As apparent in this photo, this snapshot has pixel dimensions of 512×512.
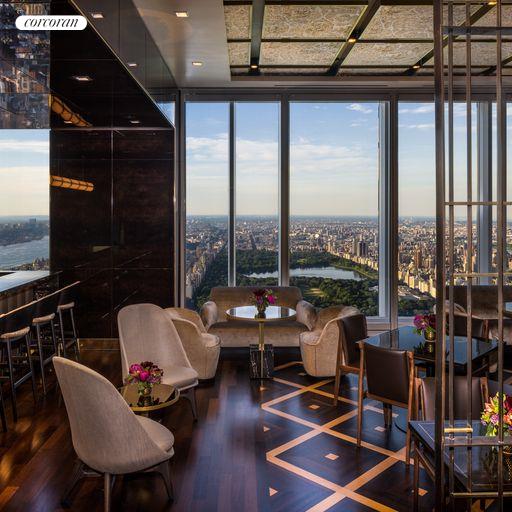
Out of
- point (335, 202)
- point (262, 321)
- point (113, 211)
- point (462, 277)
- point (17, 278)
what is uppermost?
point (335, 202)

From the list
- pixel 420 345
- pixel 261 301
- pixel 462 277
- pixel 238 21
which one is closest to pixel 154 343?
pixel 261 301

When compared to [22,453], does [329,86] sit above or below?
above

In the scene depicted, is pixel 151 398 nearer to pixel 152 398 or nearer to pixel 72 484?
pixel 152 398

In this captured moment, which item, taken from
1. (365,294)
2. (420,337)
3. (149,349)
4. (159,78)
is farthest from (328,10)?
(365,294)

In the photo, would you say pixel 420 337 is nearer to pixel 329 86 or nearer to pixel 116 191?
pixel 329 86

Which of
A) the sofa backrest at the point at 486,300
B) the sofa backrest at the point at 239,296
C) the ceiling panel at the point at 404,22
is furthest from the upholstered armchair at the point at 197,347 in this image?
the ceiling panel at the point at 404,22

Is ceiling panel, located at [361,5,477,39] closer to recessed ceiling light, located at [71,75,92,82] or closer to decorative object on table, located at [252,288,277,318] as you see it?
recessed ceiling light, located at [71,75,92,82]

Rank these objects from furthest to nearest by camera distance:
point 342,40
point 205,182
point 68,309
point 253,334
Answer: point 205,182
point 253,334
point 68,309
point 342,40
